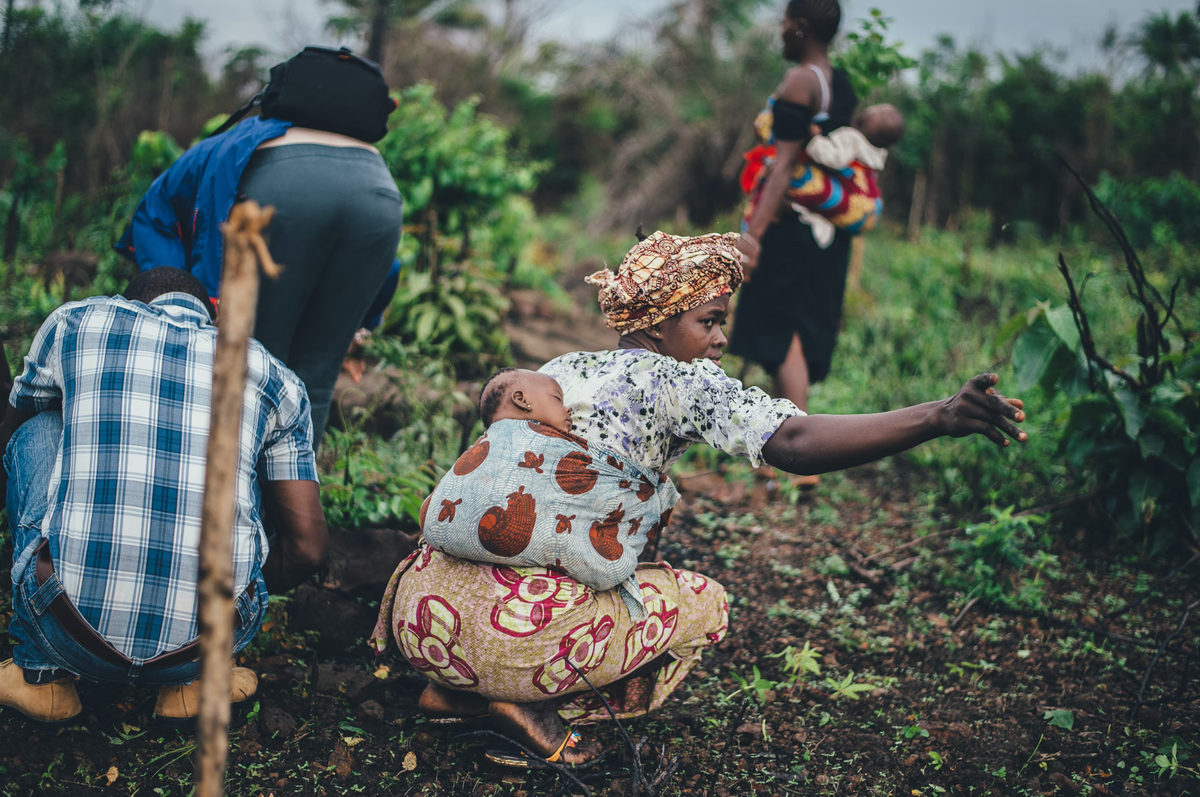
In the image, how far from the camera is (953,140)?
10055 millimetres

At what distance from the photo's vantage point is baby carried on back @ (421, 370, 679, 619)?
5.96 feet

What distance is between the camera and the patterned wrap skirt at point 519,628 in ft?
6.04

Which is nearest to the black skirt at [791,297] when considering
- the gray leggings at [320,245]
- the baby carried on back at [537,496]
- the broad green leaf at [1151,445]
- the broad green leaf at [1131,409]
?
the broad green leaf at [1131,409]

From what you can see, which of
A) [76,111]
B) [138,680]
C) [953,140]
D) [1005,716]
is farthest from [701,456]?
[953,140]

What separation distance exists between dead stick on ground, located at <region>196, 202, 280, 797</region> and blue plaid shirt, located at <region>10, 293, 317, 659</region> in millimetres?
Result: 846

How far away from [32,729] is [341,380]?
8.07 ft

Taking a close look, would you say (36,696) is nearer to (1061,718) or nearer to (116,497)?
(116,497)

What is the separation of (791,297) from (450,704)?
235 centimetres

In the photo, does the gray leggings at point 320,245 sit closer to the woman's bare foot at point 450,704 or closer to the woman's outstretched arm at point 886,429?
the woman's bare foot at point 450,704

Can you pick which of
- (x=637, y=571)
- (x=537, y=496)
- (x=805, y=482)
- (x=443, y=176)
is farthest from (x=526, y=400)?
(x=443, y=176)

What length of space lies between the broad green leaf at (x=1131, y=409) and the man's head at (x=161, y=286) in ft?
9.21

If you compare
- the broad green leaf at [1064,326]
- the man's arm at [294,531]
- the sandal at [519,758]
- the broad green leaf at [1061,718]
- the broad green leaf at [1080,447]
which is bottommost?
the sandal at [519,758]

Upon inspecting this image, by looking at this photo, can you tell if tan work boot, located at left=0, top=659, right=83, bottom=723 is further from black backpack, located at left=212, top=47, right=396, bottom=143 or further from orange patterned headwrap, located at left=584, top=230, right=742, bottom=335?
black backpack, located at left=212, top=47, right=396, bottom=143

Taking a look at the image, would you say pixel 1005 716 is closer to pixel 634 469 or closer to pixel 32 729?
pixel 634 469
